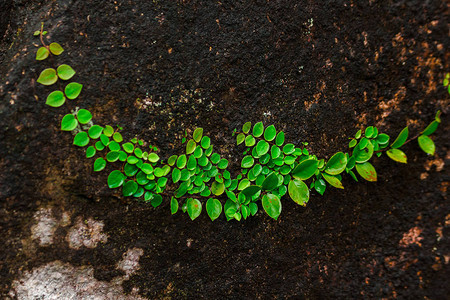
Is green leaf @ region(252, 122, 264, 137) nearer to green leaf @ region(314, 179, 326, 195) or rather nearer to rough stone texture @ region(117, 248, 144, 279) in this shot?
green leaf @ region(314, 179, 326, 195)

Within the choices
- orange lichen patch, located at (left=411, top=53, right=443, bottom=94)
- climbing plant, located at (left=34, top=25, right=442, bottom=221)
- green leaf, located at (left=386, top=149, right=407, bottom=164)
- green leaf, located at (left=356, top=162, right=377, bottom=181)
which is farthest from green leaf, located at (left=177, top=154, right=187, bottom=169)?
orange lichen patch, located at (left=411, top=53, right=443, bottom=94)

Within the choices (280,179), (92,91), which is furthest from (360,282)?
(92,91)

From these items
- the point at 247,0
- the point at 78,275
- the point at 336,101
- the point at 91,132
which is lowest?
the point at 78,275

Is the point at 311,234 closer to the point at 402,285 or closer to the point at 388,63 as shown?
the point at 402,285

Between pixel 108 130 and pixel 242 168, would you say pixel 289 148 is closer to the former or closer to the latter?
pixel 242 168

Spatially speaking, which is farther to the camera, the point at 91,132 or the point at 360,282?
the point at 360,282

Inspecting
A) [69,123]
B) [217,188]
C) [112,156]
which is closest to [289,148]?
[217,188]
